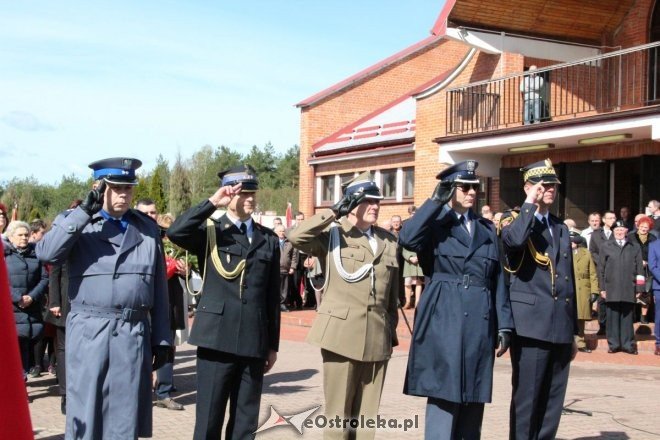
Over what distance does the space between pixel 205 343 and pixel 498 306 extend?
1926 mm

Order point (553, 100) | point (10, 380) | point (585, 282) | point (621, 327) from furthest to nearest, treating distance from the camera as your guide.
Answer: point (553, 100)
point (621, 327)
point (585, 282)
point (10, 380)

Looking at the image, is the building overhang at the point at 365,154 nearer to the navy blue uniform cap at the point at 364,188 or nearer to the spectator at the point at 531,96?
the spectator at the point at 531,96

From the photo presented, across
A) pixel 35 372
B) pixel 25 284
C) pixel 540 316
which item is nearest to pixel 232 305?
pixel 540 316

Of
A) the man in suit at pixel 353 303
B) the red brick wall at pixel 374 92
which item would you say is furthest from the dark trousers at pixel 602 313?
the red brick wall at pixel 374 92

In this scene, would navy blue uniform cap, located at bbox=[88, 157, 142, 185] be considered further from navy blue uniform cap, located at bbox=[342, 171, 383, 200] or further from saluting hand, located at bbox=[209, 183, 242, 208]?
navy blue uniform cap, located at bbox=[342, 171, 383, 200]

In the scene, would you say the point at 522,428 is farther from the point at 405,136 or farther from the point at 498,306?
the point at 405,136

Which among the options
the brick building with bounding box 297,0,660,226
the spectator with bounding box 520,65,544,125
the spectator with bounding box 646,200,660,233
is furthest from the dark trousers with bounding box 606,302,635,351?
the spectator with bounding box 520,65,544,125

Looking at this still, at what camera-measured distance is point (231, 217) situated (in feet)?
20.0

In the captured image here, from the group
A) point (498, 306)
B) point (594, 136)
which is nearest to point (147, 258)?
point (498, 306)

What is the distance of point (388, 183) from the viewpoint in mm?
26688

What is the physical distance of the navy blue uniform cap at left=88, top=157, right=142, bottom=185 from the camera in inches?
211

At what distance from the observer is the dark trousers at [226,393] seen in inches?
229

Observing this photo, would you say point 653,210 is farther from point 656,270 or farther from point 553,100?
point 553,100

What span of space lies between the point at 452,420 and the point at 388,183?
21.0m
